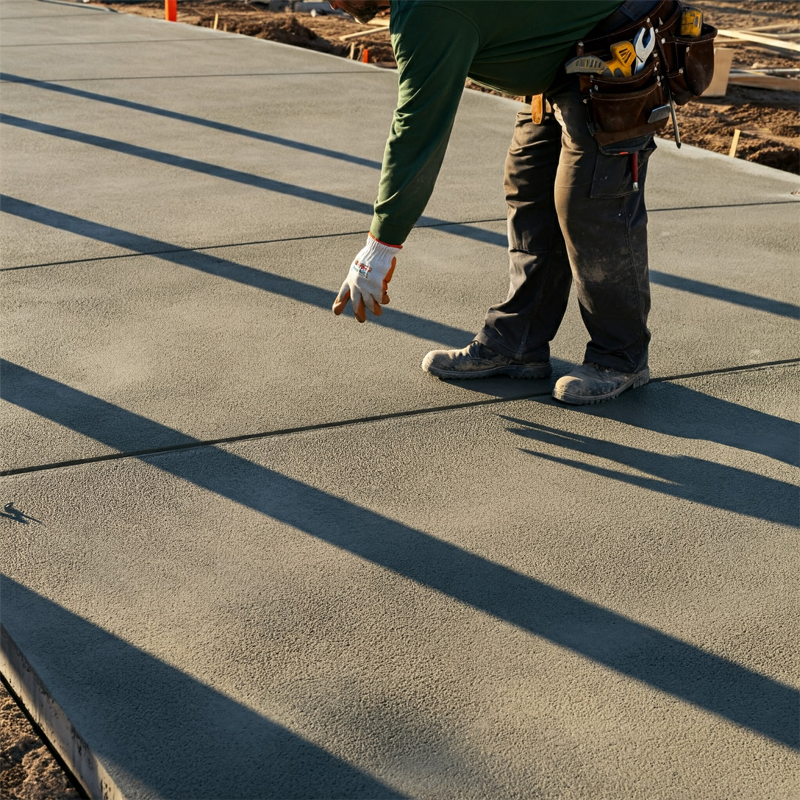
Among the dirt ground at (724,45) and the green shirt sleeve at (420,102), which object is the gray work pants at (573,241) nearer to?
the green shirt sleeve at (420,102)

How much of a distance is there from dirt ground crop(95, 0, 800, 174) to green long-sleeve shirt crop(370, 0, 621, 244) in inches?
188

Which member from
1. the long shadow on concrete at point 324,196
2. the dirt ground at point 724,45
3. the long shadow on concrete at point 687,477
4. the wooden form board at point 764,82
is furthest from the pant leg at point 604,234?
the wooden form board at point 764,82

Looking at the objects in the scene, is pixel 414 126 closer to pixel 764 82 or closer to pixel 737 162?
pixel 737 162

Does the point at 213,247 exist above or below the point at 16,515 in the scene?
above

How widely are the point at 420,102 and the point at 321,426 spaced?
108cm

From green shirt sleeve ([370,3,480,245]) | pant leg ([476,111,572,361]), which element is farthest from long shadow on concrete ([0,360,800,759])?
pant leg ([476,111,572,361])

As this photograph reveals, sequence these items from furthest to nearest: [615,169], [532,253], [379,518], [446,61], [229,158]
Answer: [229,158] → [532,253] → [615,169] → [379,518] → [446,61]

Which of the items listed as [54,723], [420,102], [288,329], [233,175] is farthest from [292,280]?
[54,723]

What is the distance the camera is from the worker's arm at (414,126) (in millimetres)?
2707

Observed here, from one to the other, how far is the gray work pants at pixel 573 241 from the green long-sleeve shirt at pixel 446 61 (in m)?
0.19

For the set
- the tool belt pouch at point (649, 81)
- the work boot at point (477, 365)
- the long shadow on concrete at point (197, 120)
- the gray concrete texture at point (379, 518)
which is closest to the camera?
the gray concrete texture at point (379, 518)

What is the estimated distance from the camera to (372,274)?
2.95 meters

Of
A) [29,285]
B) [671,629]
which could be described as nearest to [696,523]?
[671,629]

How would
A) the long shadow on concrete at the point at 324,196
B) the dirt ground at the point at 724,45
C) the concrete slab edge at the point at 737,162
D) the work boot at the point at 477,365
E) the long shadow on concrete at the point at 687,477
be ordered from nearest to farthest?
the long shadow on concrete at the point at 687,477 < the work boot at the point at 477,365 < the long shadow on concrete at the point at 324,196 < the concrete slab edge at the point at 737,162 < the dirt ground at the point at 724,45
